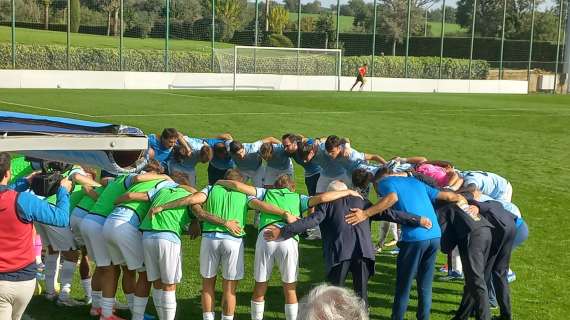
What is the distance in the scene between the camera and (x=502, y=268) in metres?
8.59

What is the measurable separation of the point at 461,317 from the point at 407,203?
4.81 feet

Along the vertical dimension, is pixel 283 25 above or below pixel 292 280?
above

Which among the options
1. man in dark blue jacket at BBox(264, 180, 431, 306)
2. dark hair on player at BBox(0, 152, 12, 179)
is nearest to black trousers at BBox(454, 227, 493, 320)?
man in dark blue jacket at BBox(264, 180, 431, 306)

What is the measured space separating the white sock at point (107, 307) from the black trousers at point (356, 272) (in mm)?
2236

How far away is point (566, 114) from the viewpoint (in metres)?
34.9

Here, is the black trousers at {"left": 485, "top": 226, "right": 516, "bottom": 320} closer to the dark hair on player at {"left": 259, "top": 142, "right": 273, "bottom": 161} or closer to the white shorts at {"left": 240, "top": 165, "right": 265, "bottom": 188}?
the dark hair on player at {"left": 259, "top": 142, "right": 273, "bottom": 161}

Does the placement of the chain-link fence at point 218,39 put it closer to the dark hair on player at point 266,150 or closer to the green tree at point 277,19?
the green tree at point 277,19

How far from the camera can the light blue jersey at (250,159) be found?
12438 mm

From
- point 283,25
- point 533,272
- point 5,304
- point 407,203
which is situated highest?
point 283,25

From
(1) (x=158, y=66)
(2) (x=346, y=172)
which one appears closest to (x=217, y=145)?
(2) (x=346, y=172)

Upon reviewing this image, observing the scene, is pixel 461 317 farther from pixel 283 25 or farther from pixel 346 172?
pixel 283 25

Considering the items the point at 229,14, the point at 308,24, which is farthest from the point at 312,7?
the point at 229,14

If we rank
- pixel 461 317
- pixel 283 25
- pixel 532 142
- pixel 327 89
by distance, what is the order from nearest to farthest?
1. pixel 461 317
2. pixel 532 142
3. pixel 327 89
4. pixel 283 25

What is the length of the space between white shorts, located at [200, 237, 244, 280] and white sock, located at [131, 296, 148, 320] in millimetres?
713
